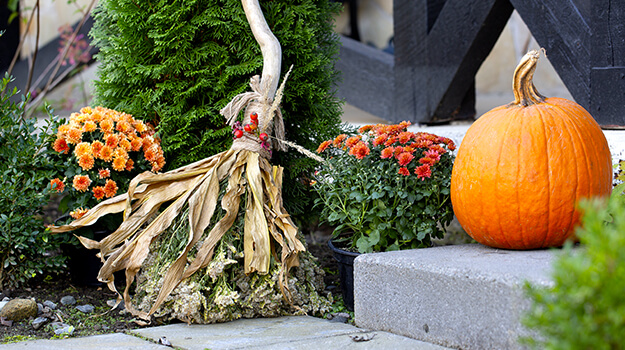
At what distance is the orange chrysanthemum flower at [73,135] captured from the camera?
8.70ft

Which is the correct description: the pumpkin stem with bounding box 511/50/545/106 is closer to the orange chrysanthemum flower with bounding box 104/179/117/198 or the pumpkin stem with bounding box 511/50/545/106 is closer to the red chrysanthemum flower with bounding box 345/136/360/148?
the red chrysanthemum flower with bounding box 345/136/360/148

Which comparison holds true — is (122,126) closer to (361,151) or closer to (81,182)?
(81,182)

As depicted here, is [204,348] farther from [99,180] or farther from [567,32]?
[567,32]

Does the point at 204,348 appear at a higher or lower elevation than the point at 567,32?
lower

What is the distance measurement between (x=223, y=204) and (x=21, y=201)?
97 centimetres

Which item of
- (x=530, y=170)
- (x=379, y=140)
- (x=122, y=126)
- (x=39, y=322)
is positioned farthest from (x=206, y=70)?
(x=530, y=170)

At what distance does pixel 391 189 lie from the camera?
2299 millimetres

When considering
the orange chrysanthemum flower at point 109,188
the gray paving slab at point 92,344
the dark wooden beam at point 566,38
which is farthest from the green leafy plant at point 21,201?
the dark wooden beam at point 566,38

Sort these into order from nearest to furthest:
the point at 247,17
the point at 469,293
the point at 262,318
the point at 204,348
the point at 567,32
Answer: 1. the point at 469,293
2. the point at 204,348
3. the point at 262,318
4. the point at 247,17
5. the point at 567,32

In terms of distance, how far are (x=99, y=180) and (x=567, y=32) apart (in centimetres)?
242

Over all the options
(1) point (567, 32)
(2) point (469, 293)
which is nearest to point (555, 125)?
(2) point (469, 293)

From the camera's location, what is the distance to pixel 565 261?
0.97m

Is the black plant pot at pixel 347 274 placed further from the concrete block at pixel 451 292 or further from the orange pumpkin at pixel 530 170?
the orange pumpkin at pixel 530 170

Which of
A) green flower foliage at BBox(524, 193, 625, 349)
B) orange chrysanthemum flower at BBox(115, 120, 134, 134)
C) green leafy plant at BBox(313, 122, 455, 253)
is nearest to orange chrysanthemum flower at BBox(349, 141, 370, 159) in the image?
green leafy plant at BBox(313, 122, 455, 253)
